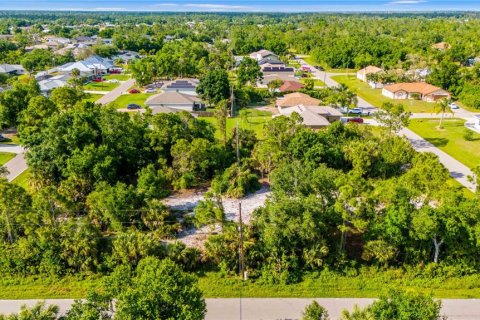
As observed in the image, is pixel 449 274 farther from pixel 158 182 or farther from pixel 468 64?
pixel 468 64

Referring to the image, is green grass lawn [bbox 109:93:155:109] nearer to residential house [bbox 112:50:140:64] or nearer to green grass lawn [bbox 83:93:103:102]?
green grass lawn [bbox 83:93:103:102]

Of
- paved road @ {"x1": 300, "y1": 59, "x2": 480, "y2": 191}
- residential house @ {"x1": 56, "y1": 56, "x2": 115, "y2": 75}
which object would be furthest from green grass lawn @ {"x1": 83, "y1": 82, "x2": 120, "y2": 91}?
paved road @ {"x1": 300, "y1": 59, "x2": 480, "y2": 191}

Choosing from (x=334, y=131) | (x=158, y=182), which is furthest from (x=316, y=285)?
(x=334, y=131)

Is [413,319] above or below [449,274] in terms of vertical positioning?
above

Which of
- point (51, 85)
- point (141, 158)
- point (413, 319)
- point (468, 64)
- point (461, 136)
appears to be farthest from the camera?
point (468, 64)

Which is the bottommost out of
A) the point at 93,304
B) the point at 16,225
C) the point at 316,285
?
the point at 316,285

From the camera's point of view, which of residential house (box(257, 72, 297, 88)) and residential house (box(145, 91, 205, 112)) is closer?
residential house (box(145, 91, 205, 112))

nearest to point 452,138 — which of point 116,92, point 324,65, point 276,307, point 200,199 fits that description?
point 200,199

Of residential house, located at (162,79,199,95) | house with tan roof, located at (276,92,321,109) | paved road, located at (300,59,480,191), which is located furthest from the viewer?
residential house, located at (162,79,199,95)
